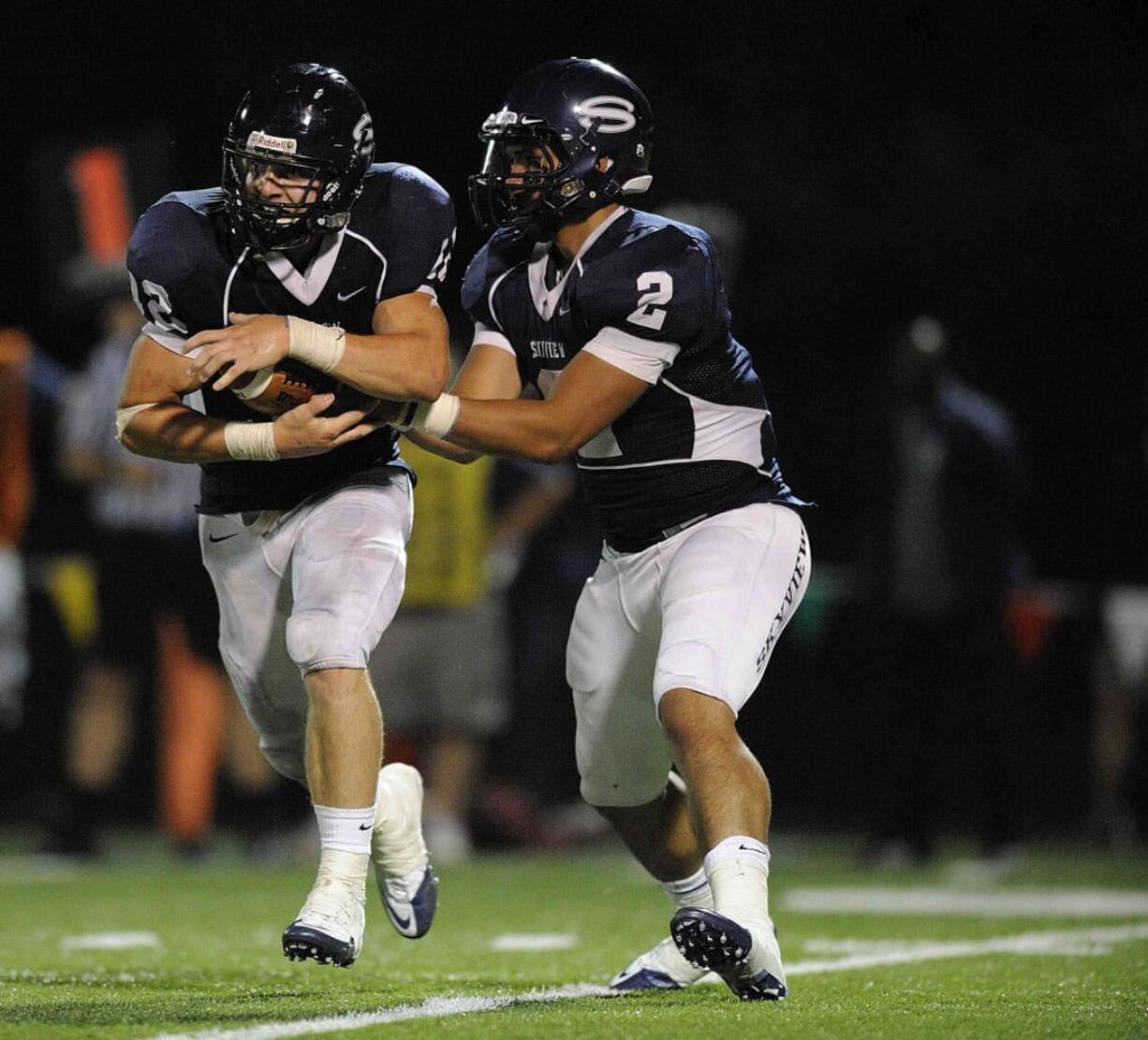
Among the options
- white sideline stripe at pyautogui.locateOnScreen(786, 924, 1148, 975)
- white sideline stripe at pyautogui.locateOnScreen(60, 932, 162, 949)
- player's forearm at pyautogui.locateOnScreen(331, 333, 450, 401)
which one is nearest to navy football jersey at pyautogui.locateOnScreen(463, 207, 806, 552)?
player's forearm at pyautogui.locateOnScreen(331, 333, 450, 401)

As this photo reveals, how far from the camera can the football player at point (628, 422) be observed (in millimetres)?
4285

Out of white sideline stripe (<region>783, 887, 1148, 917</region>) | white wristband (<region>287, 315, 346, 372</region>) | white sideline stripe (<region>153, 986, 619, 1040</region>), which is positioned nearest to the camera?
white sideline stripe (<region>153, 986, 619, 1040</region>)

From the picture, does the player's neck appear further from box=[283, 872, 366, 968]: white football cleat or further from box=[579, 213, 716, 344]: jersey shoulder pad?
box=[283, 872, 366, 968]: white football cleat

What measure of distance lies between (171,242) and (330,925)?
1484 millimetres

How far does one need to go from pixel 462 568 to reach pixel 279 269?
3.79 m

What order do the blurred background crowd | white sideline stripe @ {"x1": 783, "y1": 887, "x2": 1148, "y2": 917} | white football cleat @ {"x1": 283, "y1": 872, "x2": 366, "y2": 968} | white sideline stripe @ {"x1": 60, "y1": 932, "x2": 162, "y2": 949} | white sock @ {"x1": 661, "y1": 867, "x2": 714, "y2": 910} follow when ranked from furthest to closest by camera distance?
the blurred background crowd
white sideline stripe @ {"x1": 783, "y1": 887, "x2": 1148, "y2": 917}
white sideline stripe @ {"x1": 60, "y1": 932, "x2": 162, "y2": 949}
white sock @ {"x1": 661, "y1": 867, "x2": 714, "y2": 910}
white football cleat @ {"x1": 283, "y1": 872, "x2": 366, "y2": 968}

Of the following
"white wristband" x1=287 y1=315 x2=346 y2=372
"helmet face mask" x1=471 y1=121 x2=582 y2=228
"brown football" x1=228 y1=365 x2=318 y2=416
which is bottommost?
"brown football" x1=228 y1=365 x2=318 y2=416

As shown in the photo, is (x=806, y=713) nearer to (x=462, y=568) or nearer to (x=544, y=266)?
(x=462, y=568)

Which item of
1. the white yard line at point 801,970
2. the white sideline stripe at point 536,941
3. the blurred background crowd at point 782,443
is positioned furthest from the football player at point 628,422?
the blurred background crowd at point 782,443

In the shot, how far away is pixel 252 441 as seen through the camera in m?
4.29

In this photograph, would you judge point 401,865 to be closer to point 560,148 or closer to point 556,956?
point 556,956

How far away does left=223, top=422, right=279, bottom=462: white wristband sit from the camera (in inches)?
169

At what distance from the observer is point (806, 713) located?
9.84 m

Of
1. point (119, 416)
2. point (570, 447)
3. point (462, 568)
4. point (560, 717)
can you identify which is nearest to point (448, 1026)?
point (570, 447)
